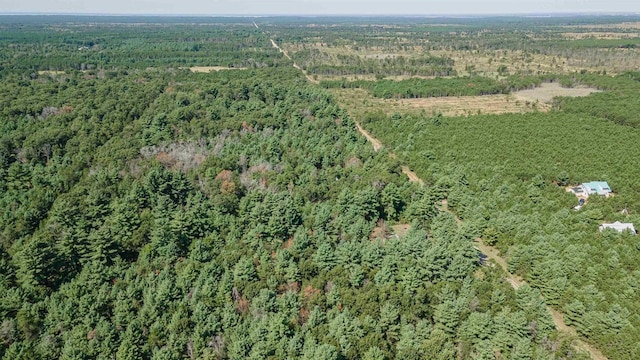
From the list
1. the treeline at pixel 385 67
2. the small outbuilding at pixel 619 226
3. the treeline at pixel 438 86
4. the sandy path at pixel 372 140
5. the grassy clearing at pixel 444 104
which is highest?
the treeline at pixel 385 67

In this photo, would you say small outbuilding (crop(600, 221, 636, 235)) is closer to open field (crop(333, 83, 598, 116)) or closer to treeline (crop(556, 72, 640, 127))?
treeline (crop(556, 72, 640, 127))

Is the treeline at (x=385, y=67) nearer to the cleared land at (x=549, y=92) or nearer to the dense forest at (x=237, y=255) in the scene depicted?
the cleared land at (x=549, y=92)

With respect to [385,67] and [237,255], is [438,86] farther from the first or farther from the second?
[237,255]

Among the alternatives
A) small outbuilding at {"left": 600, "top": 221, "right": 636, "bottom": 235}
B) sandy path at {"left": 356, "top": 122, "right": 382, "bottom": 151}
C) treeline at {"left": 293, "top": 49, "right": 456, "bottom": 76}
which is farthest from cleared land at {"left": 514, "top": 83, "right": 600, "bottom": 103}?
small outbuilding at {"left": 600, "top": 221, "right": 636, "bottom": 235}

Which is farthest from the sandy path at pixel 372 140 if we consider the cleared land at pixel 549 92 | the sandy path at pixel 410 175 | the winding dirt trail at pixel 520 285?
the cleared land at pixel 549 92

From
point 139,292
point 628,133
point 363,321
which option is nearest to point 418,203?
point 363,321
